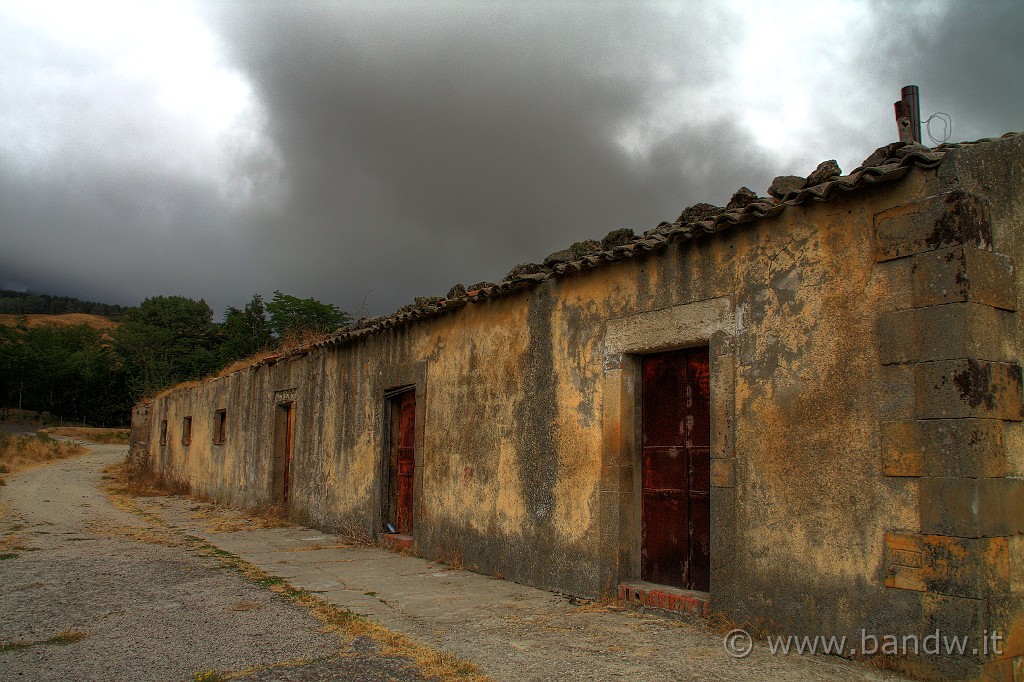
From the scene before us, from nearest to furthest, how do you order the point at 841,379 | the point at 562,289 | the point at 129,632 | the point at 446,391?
the point at 841,379, the point at 129,632, the point at 562,289, the point at 446,391

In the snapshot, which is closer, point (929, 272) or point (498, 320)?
point (929, 272)

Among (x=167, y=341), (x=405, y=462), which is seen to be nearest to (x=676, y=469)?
(x=405, y=462)

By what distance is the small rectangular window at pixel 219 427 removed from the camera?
650 inches

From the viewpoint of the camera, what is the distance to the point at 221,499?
15648 millimetres

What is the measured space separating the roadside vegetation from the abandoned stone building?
21091 millimetres

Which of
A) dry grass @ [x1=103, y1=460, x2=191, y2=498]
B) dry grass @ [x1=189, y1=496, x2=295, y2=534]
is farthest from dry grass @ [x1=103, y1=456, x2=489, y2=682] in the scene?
dry grass @ [x1=103, y1=460, x2=191, y2=498]

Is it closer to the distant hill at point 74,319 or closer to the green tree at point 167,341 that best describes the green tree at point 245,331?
the green tree at point 167,341

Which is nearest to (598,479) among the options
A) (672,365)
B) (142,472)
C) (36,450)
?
(672,365)

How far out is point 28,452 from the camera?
27.3 meters

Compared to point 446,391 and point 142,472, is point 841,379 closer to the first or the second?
point 446,391

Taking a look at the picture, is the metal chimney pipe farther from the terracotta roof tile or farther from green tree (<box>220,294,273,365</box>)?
green tree (<box>220,294,273,365</box>)

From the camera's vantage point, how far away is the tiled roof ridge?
412 centimetres

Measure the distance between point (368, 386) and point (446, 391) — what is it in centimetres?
229

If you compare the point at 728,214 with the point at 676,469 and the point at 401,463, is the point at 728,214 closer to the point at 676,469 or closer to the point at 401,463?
the point at 676,469
